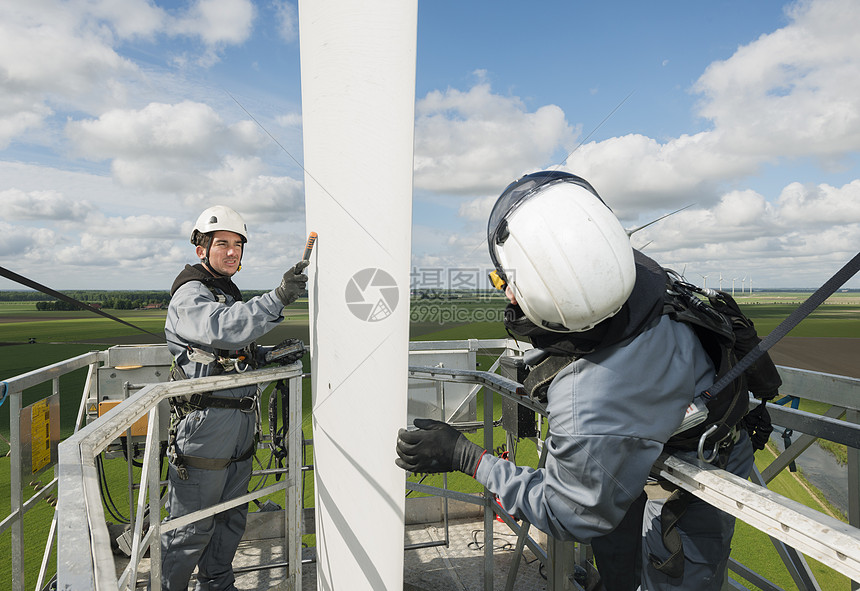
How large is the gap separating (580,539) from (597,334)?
2.12 feet

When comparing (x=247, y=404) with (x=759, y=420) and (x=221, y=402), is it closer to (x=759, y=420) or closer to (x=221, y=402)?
(x=221, y=402)

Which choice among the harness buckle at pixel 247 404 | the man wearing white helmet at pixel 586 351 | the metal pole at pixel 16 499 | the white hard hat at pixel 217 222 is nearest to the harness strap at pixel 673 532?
the man wearing white helmet at pixel 586 351

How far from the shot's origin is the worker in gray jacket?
294 centimetres

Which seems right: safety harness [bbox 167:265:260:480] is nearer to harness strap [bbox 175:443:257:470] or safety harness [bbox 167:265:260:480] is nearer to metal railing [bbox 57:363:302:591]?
harness strap [bbox 175:443:257:470]

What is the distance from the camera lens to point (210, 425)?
302 centimetres

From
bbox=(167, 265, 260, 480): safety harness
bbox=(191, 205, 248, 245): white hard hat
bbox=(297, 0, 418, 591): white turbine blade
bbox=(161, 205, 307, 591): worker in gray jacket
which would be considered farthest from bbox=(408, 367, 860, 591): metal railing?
bbox=(191, 205, 248, 245): white hard hat

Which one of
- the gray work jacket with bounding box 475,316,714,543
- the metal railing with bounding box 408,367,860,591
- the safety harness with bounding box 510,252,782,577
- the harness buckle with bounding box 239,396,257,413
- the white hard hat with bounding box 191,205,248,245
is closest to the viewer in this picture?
the metal railing with bounding box 408,367,860,591

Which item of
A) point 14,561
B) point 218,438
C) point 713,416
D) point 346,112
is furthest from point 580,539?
point 14,561

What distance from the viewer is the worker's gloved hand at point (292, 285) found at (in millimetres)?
2822

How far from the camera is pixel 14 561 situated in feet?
8.13

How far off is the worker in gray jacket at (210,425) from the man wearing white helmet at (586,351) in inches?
67.8

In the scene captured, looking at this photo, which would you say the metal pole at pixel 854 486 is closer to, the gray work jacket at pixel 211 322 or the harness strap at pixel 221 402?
the gray work jacket at pixel 211 322

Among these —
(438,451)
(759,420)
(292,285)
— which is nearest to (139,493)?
(438,451)

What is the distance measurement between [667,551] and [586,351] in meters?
0.99
